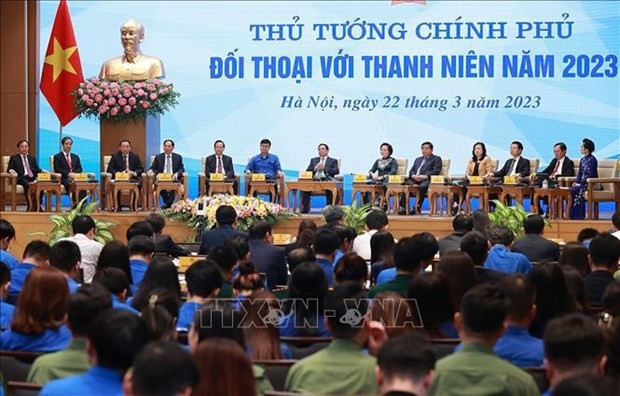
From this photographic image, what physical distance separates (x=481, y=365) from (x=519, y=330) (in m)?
0.68

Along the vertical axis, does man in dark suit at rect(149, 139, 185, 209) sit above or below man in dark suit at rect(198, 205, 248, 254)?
above

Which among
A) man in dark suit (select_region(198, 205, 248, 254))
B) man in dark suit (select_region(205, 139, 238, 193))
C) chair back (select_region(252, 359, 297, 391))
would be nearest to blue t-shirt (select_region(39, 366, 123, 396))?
chair back (select_region(252, 359, 297, 391))

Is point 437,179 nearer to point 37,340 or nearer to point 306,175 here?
point 306,175

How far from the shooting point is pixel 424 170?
12.6m

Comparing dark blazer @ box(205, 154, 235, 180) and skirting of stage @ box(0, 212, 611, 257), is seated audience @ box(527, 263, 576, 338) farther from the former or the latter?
dark blazer @ box(205, 154, 235, 180)

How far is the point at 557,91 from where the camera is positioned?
13.6 m

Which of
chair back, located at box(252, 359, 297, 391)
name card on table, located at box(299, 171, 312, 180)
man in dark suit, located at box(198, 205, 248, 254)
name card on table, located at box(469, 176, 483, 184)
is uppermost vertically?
name card on table, located at box(299, 171, 312, 180)

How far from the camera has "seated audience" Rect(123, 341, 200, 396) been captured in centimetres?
257

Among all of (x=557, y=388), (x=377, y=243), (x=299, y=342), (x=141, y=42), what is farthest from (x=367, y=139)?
(x=557, y=388)

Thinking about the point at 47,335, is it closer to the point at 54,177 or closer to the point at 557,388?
the point at 557,388

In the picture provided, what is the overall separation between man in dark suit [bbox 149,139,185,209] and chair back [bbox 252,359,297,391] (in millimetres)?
8760

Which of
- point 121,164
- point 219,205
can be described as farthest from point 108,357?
point 121,164

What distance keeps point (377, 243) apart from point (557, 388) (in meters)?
4.26

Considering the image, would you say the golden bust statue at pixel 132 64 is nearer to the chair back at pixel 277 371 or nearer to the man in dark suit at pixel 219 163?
the man in dark suit at pixel 219 163
